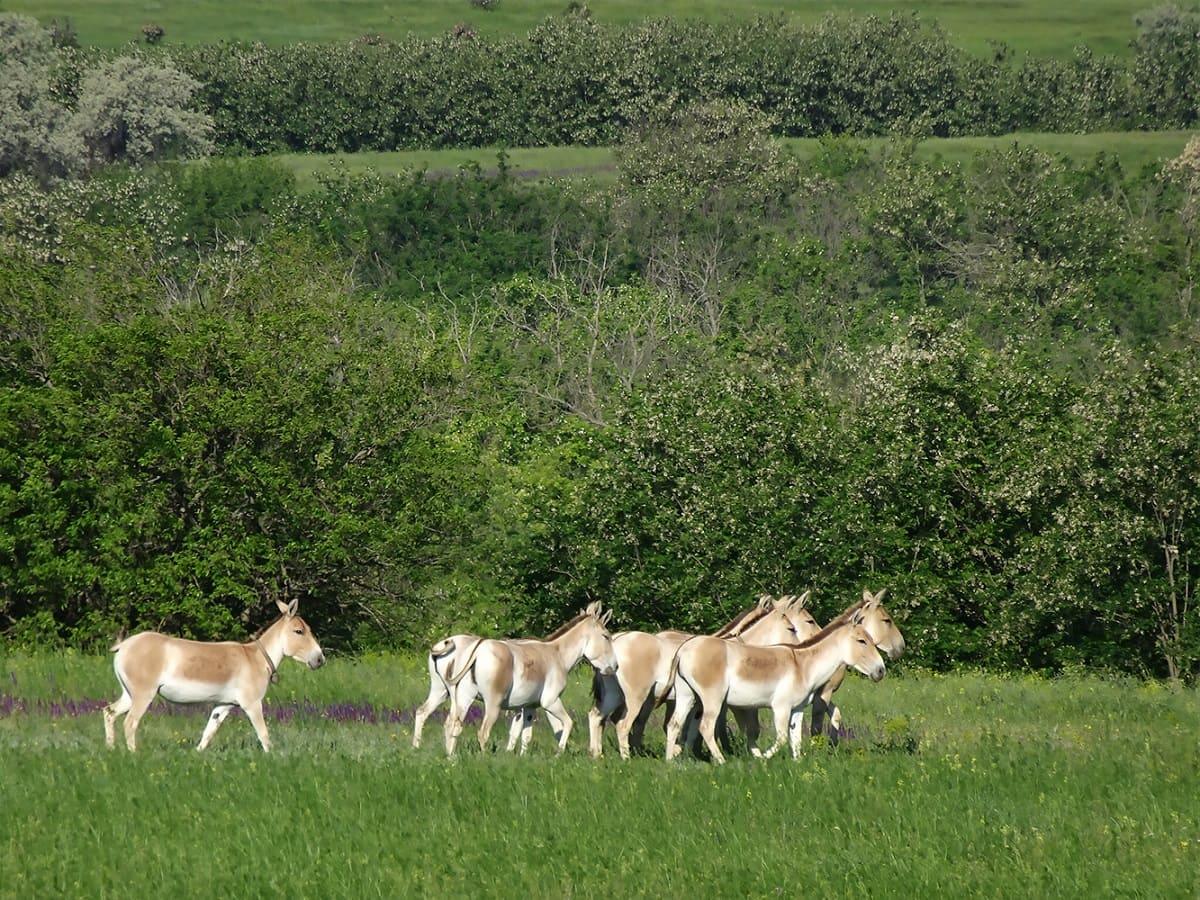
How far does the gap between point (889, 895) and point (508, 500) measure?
32.5 meters

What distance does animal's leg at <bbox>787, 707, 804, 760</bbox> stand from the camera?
1880 centimetres

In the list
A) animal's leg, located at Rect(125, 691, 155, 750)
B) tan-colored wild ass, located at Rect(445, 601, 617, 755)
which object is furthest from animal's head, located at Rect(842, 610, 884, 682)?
animal's leg, located at Rect(125, 691, 155, 750)

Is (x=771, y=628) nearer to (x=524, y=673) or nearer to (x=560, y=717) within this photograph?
(x=560, y=717)

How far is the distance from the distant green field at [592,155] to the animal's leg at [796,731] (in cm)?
10508

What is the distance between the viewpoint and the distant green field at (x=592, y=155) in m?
126

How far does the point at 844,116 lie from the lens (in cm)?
14025

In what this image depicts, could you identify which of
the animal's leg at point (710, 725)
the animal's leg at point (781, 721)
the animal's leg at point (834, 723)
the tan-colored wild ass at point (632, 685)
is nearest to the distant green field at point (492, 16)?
the animal's leg at point (834, 723)

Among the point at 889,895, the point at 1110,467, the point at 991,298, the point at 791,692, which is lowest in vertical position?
the point at 991,298

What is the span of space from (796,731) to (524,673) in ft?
10.8

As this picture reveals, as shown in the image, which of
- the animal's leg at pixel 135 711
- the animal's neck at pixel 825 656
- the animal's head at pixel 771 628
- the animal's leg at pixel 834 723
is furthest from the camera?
the animal's head at pixel 771 628

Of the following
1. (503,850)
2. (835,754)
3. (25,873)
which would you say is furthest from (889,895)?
(25,873)

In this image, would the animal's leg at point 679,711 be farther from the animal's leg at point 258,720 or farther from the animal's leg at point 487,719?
the animal's leg at point 258,720

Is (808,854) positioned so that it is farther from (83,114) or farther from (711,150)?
(83,114)

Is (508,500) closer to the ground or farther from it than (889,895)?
closer to the ground
